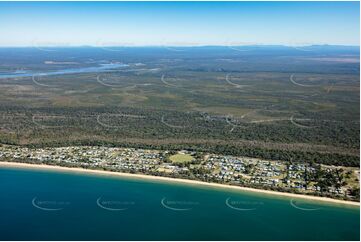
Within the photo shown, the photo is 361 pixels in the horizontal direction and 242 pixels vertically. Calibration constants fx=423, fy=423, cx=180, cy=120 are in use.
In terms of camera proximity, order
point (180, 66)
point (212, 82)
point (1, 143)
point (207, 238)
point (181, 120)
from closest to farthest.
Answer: point (207, 238)
point (1, 143)
point (181, 120)
point (212, 82)
point (180, 66)

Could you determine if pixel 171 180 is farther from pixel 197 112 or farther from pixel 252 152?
pixel 197 112

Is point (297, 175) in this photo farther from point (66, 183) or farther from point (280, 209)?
point (66, 183)

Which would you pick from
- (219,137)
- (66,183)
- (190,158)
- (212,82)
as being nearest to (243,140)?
(219,137)

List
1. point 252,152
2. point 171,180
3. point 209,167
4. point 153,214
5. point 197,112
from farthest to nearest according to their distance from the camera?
point 197,112 → point 252,152 → point 209,167 → point 171,180 → point 153,214

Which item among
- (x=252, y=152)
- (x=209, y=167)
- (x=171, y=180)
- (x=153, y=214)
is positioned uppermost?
(x=252, y=152)

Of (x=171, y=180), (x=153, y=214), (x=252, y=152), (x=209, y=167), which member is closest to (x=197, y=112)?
(x=252, y=152)

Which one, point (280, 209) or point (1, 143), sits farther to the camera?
point (1, 143)

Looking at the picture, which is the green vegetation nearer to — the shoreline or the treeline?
the treeline
